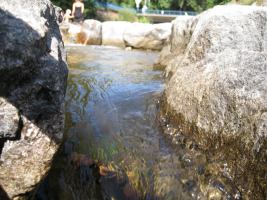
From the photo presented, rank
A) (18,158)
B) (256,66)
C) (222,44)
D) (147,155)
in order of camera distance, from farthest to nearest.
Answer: (222,44), (147,155), (256,66), (18,158)

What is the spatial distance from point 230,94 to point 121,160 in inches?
50.5

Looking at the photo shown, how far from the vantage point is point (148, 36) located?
49.6ft

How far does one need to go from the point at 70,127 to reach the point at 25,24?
1.80m

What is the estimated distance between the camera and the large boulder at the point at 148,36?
48.9 ft

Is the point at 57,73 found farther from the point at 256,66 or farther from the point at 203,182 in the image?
the point at 256,66

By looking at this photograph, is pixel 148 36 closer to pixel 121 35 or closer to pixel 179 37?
pixel 121 35

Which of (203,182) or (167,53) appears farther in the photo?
(167,53)

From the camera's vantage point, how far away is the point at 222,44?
384 cm

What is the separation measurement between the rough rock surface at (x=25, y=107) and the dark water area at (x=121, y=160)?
1.62ft

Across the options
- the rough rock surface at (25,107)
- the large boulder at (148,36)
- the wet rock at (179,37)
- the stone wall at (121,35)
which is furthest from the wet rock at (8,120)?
the large boulder at (148,36)

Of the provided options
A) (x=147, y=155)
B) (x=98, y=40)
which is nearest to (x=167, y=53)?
(x=147, y=155)

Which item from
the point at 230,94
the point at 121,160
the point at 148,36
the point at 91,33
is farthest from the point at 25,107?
the point at 91,33

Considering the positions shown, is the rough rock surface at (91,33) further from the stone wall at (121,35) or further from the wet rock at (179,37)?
the wet rock at (179,37)

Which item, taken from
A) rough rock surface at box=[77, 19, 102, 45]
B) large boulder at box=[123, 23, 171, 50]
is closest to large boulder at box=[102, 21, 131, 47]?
rough rock surface at box=[77, 19, 102, 45]
